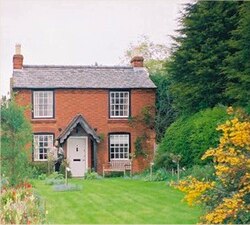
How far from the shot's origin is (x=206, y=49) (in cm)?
2209

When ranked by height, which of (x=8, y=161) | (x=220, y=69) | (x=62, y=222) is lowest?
(x=62, y=222)

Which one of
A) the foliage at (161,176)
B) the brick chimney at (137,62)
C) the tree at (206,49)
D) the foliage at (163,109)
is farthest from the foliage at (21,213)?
A: the brick chimney at (137,62)

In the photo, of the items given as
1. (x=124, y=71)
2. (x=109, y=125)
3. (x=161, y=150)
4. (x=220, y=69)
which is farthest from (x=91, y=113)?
(x=220, y=69)

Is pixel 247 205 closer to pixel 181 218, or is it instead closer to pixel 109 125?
pixel 181 218

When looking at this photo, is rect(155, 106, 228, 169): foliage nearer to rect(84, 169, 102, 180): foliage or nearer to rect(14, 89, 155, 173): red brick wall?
rect(84, 169, 102, 180): foliage

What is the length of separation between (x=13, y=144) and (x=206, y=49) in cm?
884

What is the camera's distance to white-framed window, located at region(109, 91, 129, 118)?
31.6 m

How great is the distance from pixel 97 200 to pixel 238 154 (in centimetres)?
687

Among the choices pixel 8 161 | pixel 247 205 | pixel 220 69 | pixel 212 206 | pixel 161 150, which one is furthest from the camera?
pixel 161 150

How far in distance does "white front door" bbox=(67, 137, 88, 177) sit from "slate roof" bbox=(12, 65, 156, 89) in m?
2.89

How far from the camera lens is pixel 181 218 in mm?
13625

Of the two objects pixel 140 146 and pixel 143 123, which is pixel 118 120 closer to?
Answer: pixel 143 123

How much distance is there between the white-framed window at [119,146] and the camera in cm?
3144

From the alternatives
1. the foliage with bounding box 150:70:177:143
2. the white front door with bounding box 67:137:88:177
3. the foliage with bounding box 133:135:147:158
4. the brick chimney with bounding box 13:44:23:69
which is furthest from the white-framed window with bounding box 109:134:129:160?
the brick chimney with bounding box 13:44:23:69
